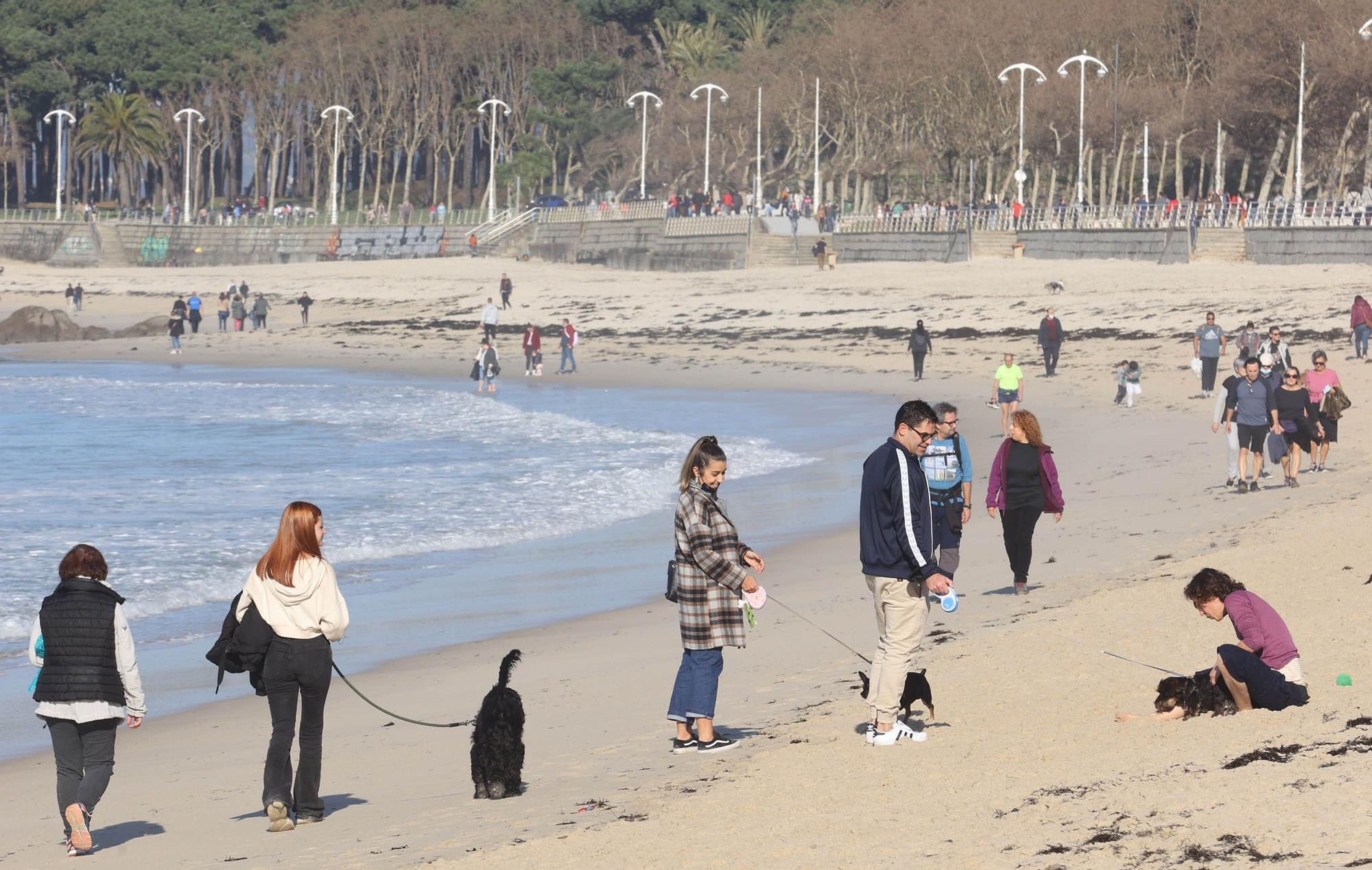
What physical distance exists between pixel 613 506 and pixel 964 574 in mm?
6328

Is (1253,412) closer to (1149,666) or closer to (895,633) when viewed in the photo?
(1149,666)

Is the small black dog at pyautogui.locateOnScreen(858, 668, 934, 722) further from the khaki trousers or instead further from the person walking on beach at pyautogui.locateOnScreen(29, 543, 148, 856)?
the person walking on beach at pyautogui.locateOnScreen(29, 543, 148, 856)

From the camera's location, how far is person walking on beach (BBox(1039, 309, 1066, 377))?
31156 mm

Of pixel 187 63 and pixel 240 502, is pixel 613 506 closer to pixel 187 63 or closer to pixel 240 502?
pixel 240 502

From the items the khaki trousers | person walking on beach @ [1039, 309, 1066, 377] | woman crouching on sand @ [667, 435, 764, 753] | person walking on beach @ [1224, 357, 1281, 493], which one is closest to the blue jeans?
woman crouching on sand @ [667, 435, 764, 753]

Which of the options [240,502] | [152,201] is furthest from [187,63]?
[240,502]

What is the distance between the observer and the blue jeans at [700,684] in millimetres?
7727

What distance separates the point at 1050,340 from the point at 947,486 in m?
21.5

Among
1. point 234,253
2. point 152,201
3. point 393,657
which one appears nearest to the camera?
point 393,657

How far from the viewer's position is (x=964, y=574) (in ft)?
42.7

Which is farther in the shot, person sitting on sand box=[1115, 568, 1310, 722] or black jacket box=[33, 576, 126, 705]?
person sitting on sand box=[1115, 568, 1310, 722]

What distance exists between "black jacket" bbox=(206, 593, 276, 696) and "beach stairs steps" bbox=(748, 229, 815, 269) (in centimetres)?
5097

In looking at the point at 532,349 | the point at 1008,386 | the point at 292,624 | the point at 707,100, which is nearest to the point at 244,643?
the point at 292,624

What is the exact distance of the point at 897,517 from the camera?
24.4 ft
